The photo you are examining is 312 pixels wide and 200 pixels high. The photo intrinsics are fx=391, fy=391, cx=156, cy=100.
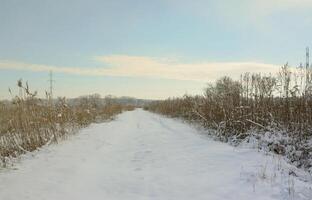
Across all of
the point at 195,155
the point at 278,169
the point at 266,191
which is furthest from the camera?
the point at 195,155

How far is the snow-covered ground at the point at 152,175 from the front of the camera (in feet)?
19.2

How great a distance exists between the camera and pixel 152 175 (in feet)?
23.7

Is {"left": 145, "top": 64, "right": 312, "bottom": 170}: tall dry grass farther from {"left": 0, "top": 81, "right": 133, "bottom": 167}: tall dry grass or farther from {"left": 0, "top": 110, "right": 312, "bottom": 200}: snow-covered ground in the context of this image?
{"left": 0, "top": 81, "right": 133, "bottom": 167}: tall dry grass

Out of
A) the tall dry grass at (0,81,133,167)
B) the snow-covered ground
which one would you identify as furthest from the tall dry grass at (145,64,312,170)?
the tall dry grass at (0,81,133,167)

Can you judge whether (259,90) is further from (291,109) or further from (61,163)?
(61,163)

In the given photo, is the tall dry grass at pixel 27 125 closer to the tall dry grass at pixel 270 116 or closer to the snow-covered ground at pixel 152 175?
the snow-covered ground at pixel 152 175

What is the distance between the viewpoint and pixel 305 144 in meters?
8.61

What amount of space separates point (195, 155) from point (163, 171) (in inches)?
67.6

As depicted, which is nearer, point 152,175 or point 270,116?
point 152,175

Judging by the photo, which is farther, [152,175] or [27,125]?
[27,125]

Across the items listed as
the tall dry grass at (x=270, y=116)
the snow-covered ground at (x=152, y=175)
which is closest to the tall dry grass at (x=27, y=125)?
the snow-covered ground at (x=152, y=175)

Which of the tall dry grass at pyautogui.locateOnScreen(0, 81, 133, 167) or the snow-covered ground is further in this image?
the tall dry grass at pyautogui.locateOnScreen(0, 81, 133, 167)

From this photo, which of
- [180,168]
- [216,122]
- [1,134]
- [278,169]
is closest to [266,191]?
[278,169]

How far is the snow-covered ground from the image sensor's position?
585 cm
